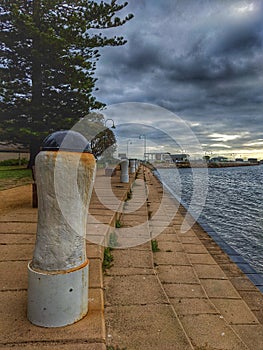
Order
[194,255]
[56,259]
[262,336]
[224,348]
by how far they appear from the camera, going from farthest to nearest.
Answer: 1. [194,255]
2. [262,336]
3. [224,348]
4. [56,259]

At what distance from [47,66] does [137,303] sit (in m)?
16.2

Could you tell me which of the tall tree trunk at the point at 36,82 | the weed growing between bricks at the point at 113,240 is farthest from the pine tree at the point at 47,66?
the weed growing between bricks at the point at 113,240

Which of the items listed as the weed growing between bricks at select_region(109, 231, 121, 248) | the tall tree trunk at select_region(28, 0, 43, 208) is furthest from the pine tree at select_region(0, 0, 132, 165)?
the weed growing between bricks at select_region(109, 231, 121, 248)

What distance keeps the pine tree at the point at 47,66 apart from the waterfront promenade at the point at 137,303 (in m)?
11.7

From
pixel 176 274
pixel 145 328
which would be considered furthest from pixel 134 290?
pixel 176 274

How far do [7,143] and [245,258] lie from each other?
52.7 feet

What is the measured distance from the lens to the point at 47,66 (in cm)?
1562

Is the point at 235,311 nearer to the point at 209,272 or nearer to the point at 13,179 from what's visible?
the point at 209,272

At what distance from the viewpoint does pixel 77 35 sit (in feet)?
48.8

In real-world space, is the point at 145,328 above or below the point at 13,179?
below

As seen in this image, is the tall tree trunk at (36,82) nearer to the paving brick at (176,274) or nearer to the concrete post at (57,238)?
the paving brick at (176,274)

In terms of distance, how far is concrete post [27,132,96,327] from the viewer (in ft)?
4.99

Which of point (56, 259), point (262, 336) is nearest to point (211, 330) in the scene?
point (262, 336)

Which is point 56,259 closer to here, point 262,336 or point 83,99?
point 262,336
